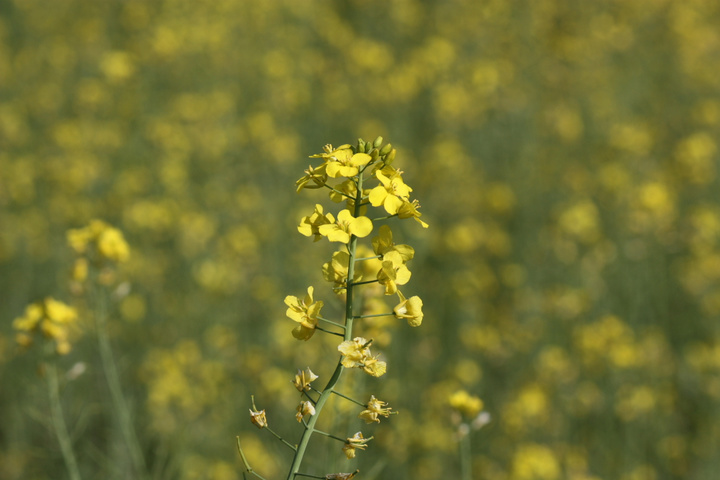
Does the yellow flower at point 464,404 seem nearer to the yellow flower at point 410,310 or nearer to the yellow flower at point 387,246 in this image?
the yellow flower at point 410,310

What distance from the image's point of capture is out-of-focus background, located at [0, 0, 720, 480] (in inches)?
172

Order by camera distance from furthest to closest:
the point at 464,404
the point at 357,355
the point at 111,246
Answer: the point at 111,246
the point at 464,404
the point at 357,355

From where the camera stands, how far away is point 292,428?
12.4 ft

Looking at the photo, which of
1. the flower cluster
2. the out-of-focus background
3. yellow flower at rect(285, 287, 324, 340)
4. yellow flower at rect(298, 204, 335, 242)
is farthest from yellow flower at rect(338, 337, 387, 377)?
the flower cluster

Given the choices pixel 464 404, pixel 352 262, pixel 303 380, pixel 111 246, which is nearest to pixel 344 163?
pixel 352 262

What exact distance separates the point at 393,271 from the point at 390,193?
17 centimetres

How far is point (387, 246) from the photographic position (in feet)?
4.55

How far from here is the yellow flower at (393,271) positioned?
133 centimetres

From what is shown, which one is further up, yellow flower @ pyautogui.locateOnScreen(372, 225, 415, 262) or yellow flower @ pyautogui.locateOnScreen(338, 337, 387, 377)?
yellow flower @ pyautogui.locateOnScreen(372, 225, 415, 262)

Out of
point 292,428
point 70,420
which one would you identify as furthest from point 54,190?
point 292,428

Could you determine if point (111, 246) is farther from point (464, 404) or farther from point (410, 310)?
point (410, 310)

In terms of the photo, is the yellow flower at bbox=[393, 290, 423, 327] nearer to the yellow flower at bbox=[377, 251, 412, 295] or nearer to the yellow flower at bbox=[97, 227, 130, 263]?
the yellow flower at bbox=[377, 251, 412, 295]

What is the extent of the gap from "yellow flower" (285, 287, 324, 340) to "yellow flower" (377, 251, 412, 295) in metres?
0.14

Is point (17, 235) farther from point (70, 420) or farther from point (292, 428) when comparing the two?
point (292, 428)
